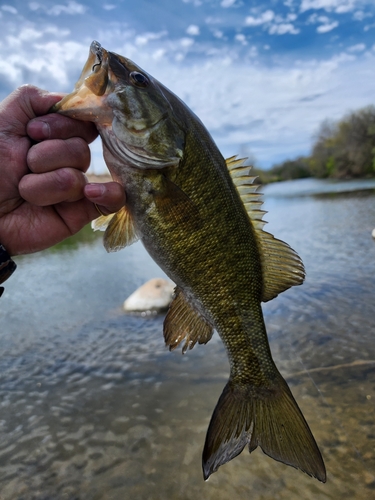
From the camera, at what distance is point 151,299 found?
8.45 m

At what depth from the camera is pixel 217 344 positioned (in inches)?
252

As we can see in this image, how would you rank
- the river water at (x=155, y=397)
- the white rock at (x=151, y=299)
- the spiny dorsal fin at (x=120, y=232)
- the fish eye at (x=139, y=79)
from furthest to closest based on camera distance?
the white rock at (x=151, y=299) < the river water at (x=155, y=397) < the spiny dorsal fin at (x=120, y=232) < the fish eye at (x=139, y=79)

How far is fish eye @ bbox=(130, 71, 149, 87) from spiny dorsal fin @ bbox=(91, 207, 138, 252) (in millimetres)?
729

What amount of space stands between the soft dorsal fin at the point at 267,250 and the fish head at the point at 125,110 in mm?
447

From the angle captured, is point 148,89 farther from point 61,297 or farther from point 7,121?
point 61,297

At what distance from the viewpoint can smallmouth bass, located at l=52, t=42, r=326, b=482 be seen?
2.06 metres

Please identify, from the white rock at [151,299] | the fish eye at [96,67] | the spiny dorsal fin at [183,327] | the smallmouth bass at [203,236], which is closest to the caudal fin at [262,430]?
the smallmouth bass at [203,236]

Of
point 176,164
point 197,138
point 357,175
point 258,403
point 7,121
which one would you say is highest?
point 7,121

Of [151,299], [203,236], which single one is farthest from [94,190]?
[151,299]

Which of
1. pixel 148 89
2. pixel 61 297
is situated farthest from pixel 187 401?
pixel 61 297

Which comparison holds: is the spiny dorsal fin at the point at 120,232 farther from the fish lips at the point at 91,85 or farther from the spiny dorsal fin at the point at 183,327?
the fish lips at the point at 91,85

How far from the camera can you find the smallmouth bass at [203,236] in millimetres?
2062

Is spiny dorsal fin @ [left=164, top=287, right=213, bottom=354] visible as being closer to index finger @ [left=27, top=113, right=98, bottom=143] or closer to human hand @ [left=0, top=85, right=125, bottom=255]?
human hand @ [left=0, top=85, right=125, bottom=255]

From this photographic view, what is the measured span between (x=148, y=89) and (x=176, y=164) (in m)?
0.47
